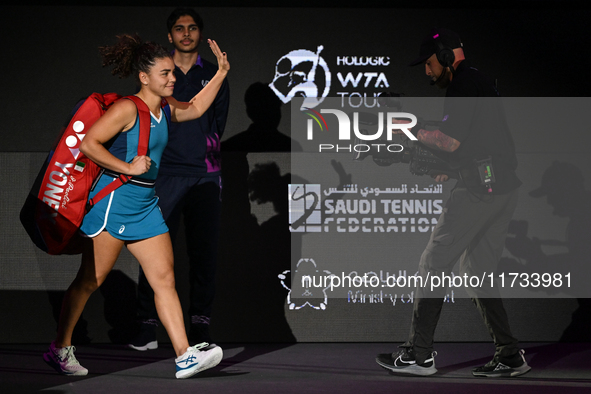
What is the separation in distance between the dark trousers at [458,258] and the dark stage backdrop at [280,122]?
3.31ft

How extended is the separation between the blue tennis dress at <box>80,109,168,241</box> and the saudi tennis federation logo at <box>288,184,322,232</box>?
137 cm

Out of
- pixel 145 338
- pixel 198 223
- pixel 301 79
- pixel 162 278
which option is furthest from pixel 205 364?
pixel 301 79

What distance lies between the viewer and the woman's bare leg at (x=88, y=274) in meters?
3.43

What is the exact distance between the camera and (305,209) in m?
4.64

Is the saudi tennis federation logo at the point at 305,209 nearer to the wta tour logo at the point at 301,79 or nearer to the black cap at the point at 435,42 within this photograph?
the wta tour logo at the point at 301,79

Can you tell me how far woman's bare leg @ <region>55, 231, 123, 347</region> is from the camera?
11.2 ft

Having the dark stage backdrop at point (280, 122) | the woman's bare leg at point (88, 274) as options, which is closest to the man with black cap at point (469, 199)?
the dark stage backdrop at point (280, 122)

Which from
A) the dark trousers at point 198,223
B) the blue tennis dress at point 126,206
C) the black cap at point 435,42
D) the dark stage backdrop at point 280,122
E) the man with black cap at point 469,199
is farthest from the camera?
the dark stage backdrop at point 280,122

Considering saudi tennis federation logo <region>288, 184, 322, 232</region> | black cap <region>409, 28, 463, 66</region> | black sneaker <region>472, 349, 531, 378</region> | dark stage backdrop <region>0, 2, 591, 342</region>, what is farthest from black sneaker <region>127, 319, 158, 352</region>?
black cap <region>409, 28, 463, 66</region>

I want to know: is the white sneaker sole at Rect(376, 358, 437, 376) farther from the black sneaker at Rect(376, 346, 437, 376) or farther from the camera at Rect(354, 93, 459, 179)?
the camera at Rect(354, 93, 459, 179)

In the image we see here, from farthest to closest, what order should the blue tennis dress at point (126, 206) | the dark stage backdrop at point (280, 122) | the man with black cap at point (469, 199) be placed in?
the dark stage backdrop at point (280, 122)
the man with black cap at point (469, 199)
the blue tennis dress at point (126, 206)

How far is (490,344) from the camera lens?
452 centimetres

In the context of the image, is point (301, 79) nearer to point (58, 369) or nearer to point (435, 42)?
point (435, 42)

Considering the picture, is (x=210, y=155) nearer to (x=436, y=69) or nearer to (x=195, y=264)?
(x=195, y=264)
